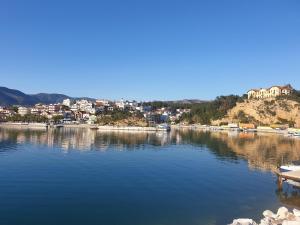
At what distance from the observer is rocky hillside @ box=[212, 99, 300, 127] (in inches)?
6674

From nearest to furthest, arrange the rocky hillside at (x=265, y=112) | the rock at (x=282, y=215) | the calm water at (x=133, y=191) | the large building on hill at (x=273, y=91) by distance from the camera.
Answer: the rock at (x=282, y=215), the calm water at (x=133, y=191), the rocky hillside at (x=265, y=112), the large building on hill at (x=273, y=91)

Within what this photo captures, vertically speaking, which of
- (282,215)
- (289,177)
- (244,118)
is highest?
(244,118)

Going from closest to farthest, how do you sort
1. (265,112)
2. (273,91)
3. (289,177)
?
(289,177)
(265,112)
(273,91)

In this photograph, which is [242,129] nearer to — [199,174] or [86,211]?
[199,174]

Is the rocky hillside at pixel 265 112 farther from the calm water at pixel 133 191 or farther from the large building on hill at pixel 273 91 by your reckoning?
the calm water at pixel 133 191

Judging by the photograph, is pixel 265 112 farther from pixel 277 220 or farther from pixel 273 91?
pixel 277 220

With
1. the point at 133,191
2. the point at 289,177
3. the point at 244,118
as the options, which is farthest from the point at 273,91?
the point at 133,191

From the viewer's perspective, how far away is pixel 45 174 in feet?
142

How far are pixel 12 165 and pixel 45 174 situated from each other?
28.3 feet

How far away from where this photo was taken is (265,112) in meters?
176

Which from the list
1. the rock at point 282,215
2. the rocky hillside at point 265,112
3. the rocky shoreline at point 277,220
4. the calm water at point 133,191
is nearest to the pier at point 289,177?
the calm water at point 133,191

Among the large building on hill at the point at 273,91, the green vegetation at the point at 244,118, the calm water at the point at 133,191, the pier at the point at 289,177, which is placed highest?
the large building on hill at the point at 273,91

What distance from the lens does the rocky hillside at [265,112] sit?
170 meters

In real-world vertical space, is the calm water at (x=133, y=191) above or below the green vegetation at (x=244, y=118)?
below
